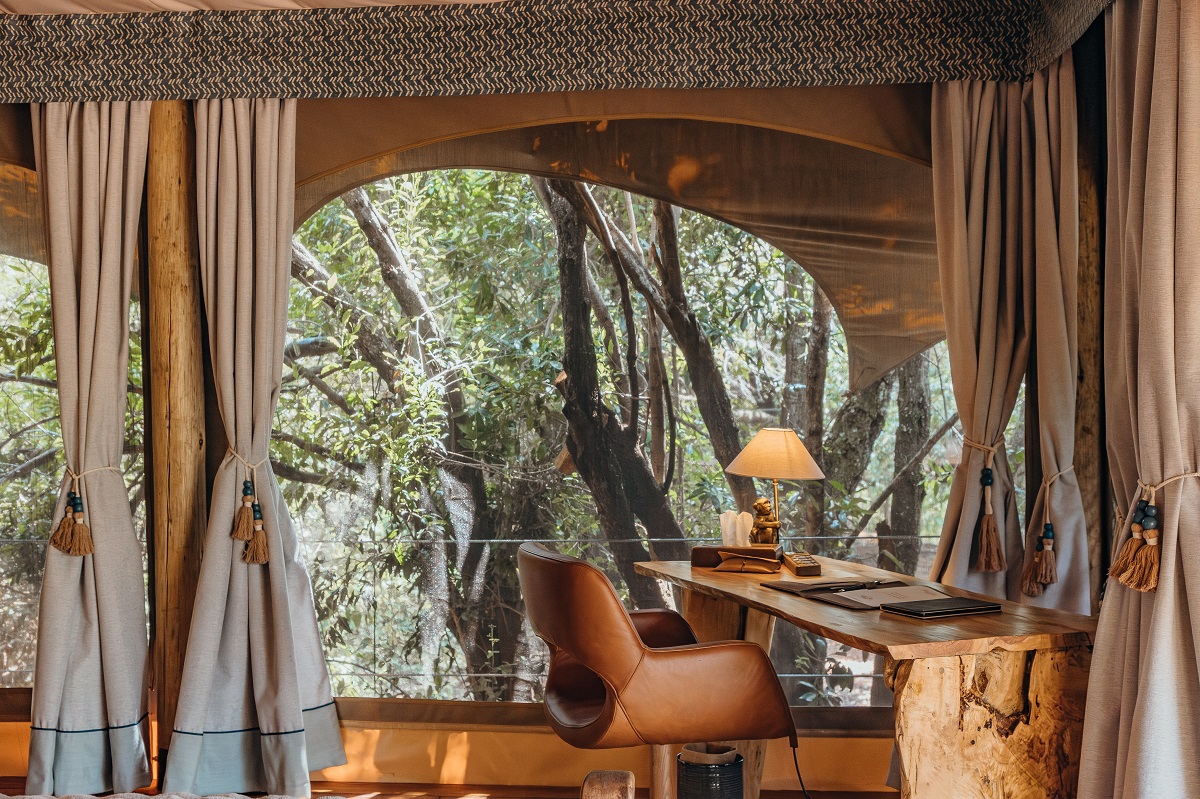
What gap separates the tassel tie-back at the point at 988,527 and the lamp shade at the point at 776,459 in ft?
1.97

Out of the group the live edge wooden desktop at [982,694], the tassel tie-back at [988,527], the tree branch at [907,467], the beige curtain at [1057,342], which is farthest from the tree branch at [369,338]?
the beige curtain at [1057,342]

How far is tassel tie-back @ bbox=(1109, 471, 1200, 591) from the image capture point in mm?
2041

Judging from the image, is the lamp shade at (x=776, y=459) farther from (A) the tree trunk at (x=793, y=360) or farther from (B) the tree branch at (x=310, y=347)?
(B) the tree branch at (x=310, y=347)

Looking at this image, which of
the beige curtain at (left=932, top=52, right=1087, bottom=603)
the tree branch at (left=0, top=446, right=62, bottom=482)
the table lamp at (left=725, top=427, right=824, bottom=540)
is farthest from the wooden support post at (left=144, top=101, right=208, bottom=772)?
the beige curtain at (left=932, top=52, right=1087, bottom=603)

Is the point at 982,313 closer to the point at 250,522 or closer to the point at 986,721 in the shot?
the point at 986,721

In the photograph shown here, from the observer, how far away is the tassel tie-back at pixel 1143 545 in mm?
2041

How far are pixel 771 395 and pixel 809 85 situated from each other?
1.09 metres

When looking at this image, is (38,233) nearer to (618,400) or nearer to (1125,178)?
(618,400)

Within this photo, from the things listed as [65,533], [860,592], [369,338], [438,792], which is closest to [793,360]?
[860,592]

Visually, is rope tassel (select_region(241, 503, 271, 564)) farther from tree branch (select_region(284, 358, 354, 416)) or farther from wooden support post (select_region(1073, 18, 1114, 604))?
wooden support post (select_region(1073, 18, 1114, 604))

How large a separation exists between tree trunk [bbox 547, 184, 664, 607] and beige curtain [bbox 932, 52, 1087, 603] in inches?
41.7

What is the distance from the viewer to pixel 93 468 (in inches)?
132

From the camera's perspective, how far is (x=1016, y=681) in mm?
2074

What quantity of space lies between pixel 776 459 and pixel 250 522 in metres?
1.73
